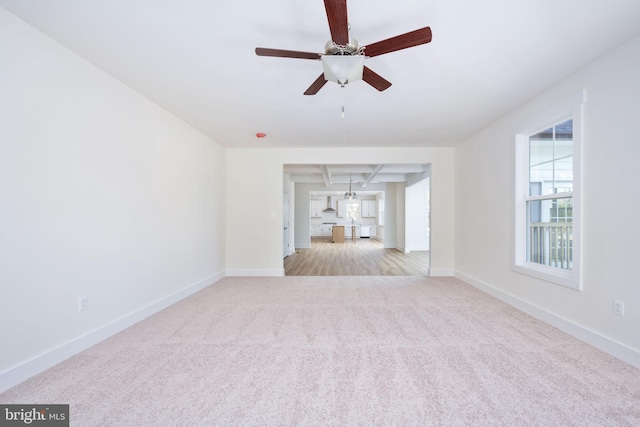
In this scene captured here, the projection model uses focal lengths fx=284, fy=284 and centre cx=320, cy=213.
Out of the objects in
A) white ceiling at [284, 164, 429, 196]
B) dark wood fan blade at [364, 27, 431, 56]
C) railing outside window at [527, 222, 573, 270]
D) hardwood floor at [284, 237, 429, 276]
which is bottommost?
hardwood floor at [284, 237, 429, 276]

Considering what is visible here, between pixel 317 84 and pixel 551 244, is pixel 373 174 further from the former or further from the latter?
pixel 317 84

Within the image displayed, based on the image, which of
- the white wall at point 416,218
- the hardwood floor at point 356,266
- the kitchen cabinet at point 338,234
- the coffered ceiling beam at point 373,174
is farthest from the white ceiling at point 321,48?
the kitchen cabinet at point 338,234

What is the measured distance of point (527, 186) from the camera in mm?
3436

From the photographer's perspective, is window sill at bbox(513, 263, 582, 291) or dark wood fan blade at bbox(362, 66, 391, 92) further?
window sill at bbox(513, 263, 582, 291)

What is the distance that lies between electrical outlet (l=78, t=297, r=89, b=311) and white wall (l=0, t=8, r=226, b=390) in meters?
0.04

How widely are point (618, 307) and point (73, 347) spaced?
13.9 feet

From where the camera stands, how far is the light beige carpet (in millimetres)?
1561

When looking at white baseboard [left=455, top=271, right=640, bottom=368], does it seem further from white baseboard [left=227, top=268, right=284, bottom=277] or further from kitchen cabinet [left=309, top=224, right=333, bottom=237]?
kitchen cabinet [left=309, top=224, right=333, bottom=237]

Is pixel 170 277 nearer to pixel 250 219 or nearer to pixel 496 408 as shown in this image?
pixel 250 219

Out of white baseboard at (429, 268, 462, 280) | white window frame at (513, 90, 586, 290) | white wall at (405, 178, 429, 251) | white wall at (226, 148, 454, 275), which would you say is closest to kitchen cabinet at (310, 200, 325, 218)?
white wall at (405, 178, 429, 251)

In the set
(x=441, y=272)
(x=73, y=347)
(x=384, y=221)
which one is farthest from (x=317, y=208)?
(x=73, y=347)


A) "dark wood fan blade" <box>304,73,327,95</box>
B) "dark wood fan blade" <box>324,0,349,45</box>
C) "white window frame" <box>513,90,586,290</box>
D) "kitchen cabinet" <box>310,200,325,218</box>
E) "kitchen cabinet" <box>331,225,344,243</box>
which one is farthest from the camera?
"kitchen cabinet" <box>310,200,325,218</box>

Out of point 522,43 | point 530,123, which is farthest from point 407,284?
point 522,43

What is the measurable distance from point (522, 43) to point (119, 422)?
354 cm
